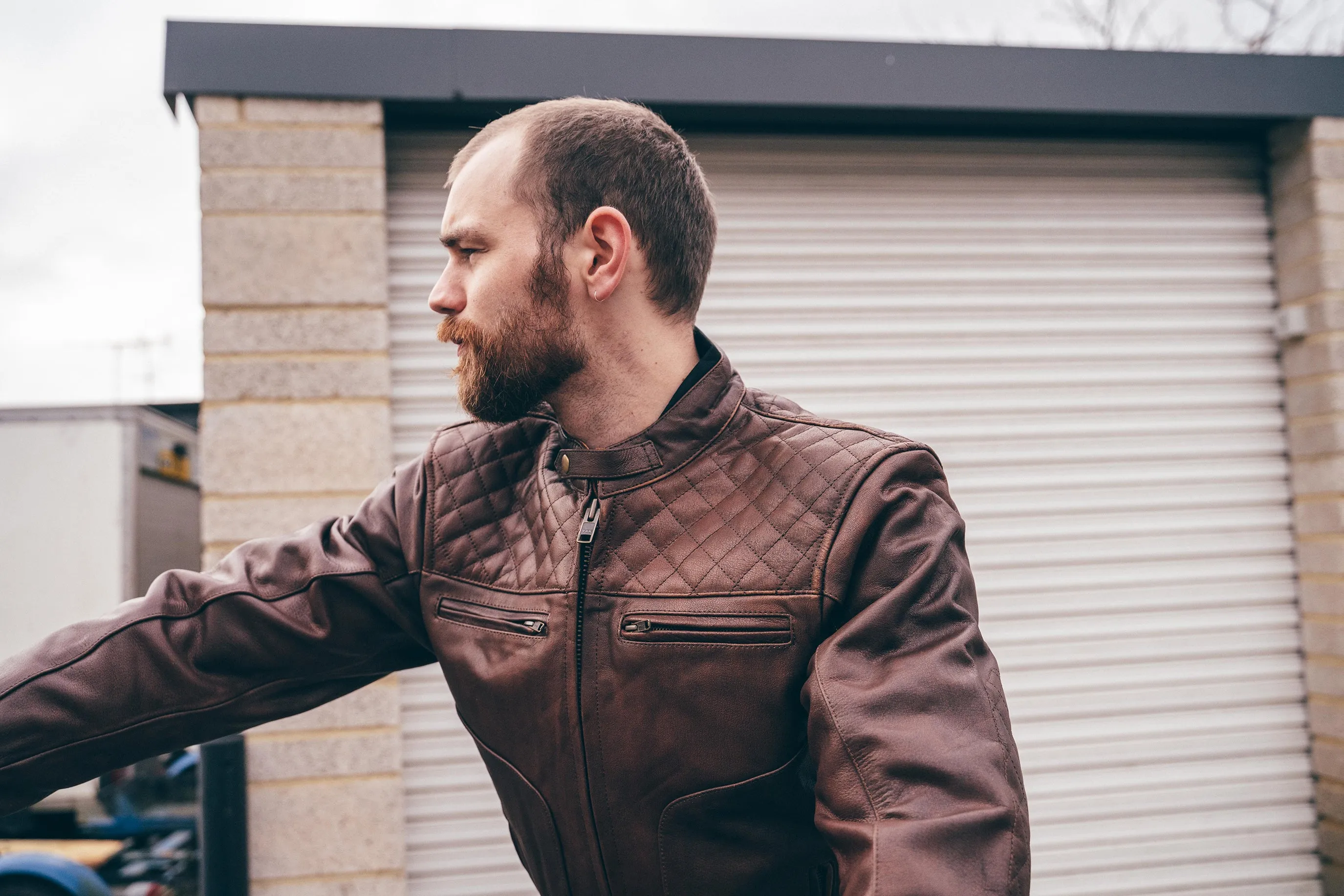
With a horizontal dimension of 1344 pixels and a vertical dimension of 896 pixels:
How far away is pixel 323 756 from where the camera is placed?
313 centimetres

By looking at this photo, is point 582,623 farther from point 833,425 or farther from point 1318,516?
point 1318,516

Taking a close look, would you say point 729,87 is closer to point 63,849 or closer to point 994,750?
point 994,750

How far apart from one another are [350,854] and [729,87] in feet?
10.9

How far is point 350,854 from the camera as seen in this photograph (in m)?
3.13

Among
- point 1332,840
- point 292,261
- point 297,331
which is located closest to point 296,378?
point 297,331

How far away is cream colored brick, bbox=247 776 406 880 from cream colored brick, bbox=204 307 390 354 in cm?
158

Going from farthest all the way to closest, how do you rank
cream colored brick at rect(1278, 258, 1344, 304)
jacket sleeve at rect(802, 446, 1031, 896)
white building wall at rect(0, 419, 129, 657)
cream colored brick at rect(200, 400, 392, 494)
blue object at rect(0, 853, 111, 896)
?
white building wall at rect(0, 419, 129, 657), cream colored brick at rect(1278, 258, 1344, 304), blue object at rect(0, 853, 111, 896), cream colored brick at rect(200, 400, 392, 494), jacket sleeve at rect(802, 446, 1031, 896)

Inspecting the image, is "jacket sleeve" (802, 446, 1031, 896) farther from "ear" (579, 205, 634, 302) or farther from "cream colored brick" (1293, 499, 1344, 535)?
"cream colored brick" (1293, 499, 1344, 535)

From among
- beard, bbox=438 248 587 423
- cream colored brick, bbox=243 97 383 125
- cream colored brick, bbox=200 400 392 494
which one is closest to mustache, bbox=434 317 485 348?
beard, bbox=438 248 587 423

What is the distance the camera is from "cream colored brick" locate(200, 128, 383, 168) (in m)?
3.28

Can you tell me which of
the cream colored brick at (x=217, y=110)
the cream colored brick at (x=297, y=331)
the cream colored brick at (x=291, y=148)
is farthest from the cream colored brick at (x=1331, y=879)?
the cream colored brick at (x=217, y=110)

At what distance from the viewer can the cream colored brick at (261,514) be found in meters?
3.14

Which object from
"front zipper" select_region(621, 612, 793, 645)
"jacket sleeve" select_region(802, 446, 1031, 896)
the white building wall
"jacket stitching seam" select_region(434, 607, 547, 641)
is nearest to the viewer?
"jacket sleeve" select_region(802, 446, 1031, 896)

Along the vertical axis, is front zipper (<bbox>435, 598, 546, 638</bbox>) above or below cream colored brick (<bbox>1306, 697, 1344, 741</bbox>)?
above
